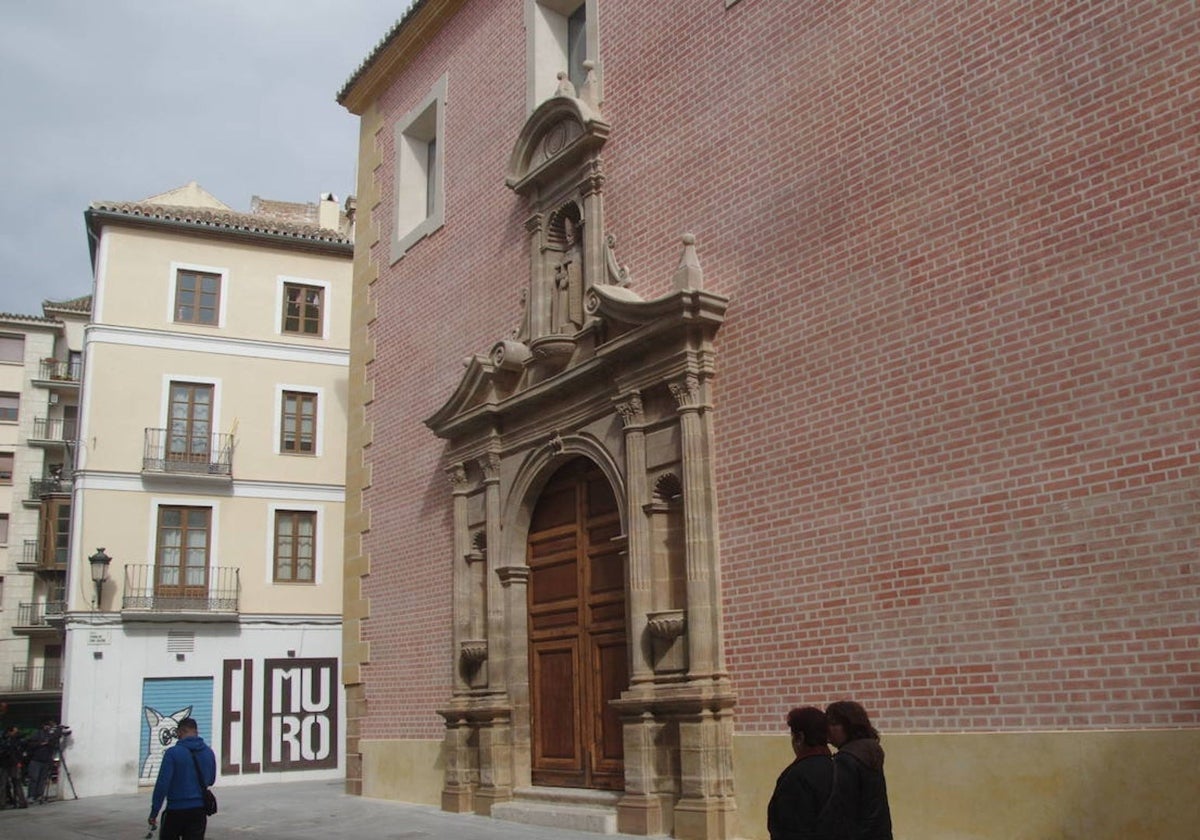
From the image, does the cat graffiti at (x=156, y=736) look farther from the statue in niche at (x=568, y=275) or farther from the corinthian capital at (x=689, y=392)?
the corinthian capital at (x=689, y=392)

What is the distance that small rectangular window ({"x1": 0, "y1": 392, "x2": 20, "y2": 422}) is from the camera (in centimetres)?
4216

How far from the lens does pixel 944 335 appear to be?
8.23m

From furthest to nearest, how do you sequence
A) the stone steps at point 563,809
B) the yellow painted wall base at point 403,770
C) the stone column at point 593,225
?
the yellow painted wall base at point 403,770
the stone column at point 593,225
the stone steps at point 563,809

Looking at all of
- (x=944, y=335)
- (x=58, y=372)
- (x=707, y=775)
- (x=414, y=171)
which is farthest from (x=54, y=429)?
(x=944, y=335)

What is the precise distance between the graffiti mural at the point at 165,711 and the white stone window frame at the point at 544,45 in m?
15.3

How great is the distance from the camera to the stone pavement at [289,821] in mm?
11070

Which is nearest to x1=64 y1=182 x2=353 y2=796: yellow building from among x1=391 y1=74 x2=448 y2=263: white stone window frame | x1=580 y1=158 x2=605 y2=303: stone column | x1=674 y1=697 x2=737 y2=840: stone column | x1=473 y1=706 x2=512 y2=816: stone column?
x1=391 y1=74 x2=448 y2=263: white stone window frame

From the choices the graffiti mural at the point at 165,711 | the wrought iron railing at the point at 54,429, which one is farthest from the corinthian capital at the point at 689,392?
the wrought iron railing at the point at 54,429

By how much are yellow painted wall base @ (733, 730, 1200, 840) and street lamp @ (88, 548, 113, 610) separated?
18.7 metres

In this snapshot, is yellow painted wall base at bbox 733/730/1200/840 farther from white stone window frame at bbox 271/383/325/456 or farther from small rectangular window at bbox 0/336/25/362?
small rectangular window at bbox 0/336/25/362

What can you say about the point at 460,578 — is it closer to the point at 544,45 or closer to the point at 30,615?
the point at 544,45

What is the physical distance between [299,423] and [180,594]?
15.2 ft

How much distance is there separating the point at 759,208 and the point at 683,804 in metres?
4.94

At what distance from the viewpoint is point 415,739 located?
46.8 feet
